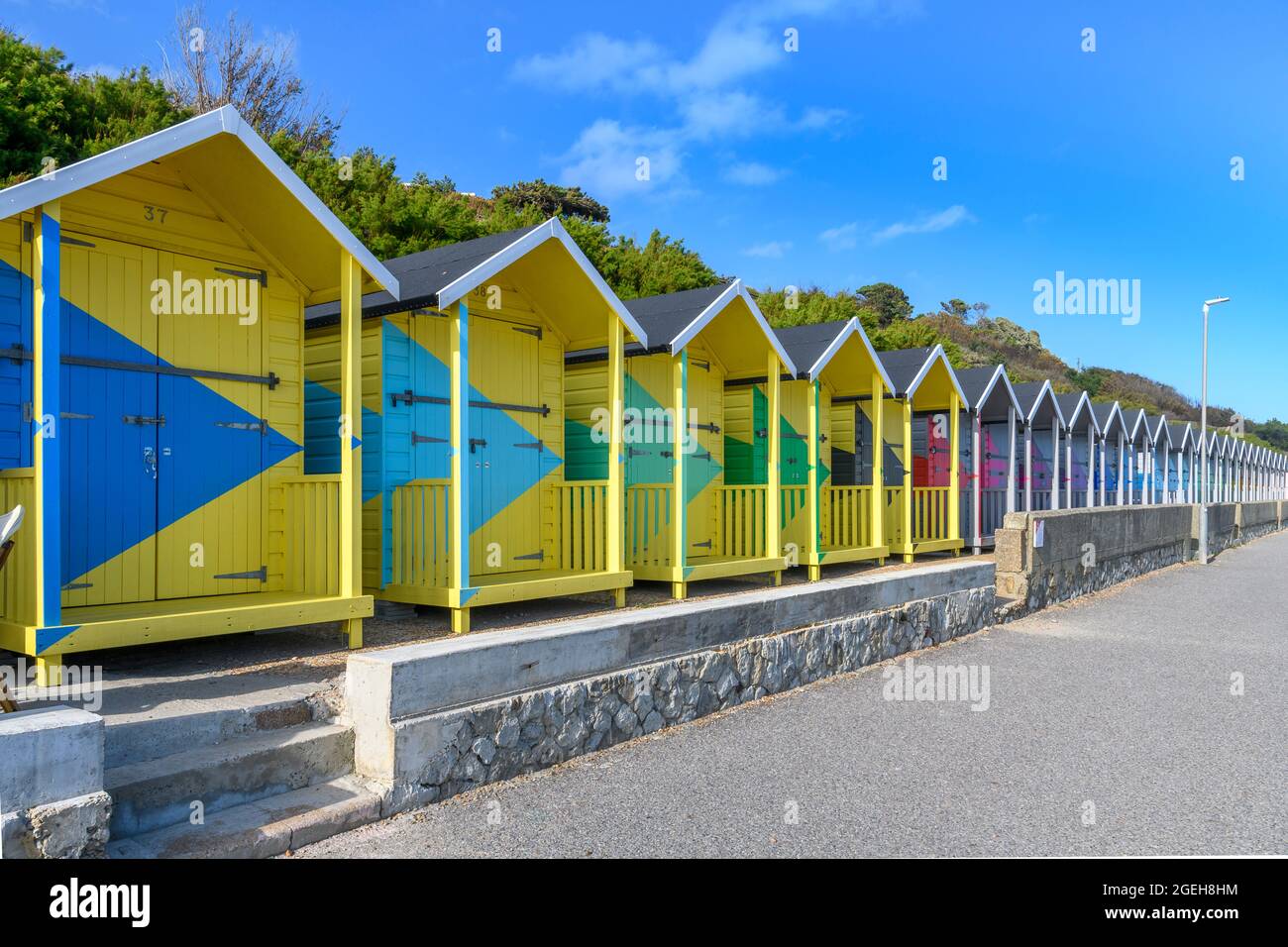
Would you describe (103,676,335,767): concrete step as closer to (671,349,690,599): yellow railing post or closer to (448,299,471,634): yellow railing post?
(448,299,471,634): yellow railing post

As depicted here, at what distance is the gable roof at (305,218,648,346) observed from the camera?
7152mm

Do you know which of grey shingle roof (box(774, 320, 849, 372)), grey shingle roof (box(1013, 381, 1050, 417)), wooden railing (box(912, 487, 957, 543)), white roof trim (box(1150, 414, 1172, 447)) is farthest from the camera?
white roof trim (box(1150, 414, 1172, 447))

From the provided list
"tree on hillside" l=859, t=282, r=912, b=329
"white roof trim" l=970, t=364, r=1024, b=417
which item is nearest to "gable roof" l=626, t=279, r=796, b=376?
"white roof trim" l=970, t=364, r=1024, b=417

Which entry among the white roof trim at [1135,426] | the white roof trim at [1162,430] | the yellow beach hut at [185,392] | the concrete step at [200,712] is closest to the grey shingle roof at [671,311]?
the yellow beach hut at [185,392]

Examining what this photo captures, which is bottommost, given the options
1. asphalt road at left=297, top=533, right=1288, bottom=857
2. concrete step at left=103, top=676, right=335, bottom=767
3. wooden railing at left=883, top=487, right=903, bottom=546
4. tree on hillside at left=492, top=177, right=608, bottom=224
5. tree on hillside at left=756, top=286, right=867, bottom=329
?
asphalt road at left=297, top=533, right=1288, bottom=857

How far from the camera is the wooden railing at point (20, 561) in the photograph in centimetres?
507

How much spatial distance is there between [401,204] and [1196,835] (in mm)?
15809

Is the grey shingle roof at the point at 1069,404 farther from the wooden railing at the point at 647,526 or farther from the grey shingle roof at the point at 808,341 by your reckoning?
the wooden railing at the point at 647,526

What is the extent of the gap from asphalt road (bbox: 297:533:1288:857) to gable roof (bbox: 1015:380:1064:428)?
398 inches

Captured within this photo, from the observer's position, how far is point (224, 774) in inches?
171

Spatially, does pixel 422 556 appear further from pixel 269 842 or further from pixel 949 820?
Answer: pixel 949 820

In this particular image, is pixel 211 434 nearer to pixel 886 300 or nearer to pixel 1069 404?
pixel 1069 404

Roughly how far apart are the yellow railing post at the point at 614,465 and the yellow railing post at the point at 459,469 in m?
1.72
